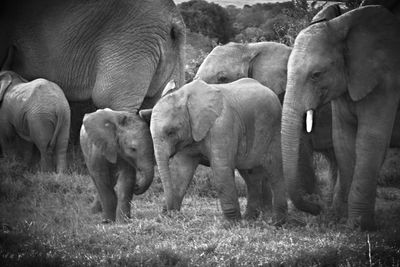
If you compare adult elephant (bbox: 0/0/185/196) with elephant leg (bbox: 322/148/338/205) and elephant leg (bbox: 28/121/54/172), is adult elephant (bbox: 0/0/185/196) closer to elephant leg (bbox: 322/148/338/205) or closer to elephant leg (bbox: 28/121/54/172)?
elephant leg (bbox: 28/121/54/172)

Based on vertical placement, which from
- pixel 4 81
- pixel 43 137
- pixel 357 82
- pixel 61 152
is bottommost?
pixel 61 152

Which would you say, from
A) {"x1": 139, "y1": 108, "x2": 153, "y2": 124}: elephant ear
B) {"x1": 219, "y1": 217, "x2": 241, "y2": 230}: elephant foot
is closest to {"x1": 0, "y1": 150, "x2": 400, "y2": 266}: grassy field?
{"x1": 219, "y1": 217, "x2": 241, "y2": 230}: elephant foot

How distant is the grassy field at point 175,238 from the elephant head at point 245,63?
4.48 ft

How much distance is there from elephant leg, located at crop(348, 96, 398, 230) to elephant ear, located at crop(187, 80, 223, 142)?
1202mm

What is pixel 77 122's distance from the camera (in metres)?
11.7

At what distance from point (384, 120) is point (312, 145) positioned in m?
1.74

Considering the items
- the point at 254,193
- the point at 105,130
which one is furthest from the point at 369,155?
the point at 105,130

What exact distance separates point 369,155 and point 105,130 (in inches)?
93.1

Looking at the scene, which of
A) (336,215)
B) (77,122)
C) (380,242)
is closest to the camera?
(380,242)

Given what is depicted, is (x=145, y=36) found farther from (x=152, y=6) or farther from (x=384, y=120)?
(x=384, y=120)

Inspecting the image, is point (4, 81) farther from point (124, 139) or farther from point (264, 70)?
point (264, 70)

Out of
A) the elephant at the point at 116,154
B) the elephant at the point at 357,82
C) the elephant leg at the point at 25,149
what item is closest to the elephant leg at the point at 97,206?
the elephant at the point at 116,154

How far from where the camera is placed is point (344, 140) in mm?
7582

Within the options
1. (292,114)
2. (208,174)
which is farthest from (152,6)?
(292,114)
